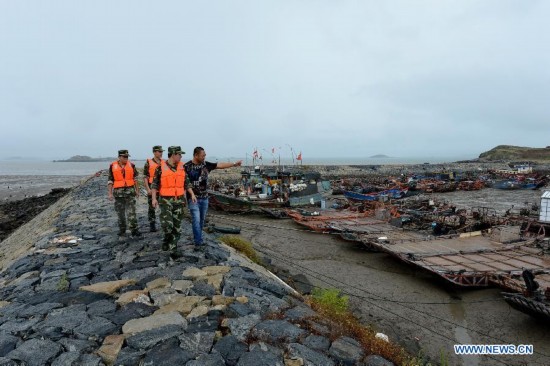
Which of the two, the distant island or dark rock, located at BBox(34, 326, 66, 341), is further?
the distant island

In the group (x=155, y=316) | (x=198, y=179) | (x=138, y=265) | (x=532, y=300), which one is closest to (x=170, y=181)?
(x=198, y=179)

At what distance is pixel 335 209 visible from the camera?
2530cm

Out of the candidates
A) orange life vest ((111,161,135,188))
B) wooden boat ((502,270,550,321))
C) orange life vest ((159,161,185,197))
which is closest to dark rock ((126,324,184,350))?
orange life vest ((159,161,185,197))

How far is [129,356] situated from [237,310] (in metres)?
1.57

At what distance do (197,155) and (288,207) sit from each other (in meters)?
Answer: 20.0

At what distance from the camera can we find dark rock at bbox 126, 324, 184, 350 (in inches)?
161

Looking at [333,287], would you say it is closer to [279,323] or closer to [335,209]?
[279,323]

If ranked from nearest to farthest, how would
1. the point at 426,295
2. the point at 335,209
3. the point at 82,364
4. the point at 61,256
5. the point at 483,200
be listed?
the point at 82,364 < the point at 61,256 < the point at 426,295 < the point at 335,209 < the point at 483,200

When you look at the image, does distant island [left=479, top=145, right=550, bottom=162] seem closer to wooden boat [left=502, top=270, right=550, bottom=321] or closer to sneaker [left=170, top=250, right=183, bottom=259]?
wooden boat [left=502, top=270, right=550, bottom=321]

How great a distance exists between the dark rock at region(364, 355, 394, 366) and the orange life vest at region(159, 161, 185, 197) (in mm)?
4221

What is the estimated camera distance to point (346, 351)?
4.39m

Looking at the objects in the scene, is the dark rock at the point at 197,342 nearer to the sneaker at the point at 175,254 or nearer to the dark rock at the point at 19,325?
the dark rock at the point at 19,325

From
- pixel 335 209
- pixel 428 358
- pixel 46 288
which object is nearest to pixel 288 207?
pixel 335 209

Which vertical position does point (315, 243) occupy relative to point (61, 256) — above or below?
below
